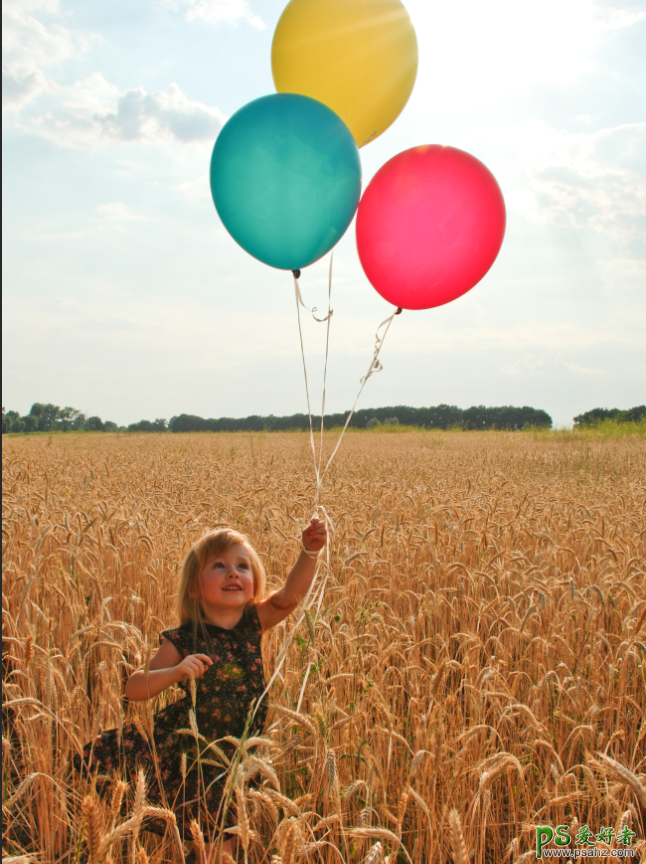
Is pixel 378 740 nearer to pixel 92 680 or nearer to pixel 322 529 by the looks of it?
pixel 322 529

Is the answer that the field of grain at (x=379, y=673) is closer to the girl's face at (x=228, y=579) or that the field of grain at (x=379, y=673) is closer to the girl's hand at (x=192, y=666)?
the girl's hand at (x=192, y=666)

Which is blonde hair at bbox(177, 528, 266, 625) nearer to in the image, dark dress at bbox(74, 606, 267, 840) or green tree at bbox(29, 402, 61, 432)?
dark dress at bbox(74, 606, 267, 840)

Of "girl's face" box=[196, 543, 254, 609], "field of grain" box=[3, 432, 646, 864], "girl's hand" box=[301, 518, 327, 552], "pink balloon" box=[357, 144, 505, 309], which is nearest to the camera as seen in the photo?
"field of grain" box=[3, 432, 646, 864]

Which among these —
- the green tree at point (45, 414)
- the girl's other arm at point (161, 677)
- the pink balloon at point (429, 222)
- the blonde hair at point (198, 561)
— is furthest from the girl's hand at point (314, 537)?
the green tree at point (45, 414)

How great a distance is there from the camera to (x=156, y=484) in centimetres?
791

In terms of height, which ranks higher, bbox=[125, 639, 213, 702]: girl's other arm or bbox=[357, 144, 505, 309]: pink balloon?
bbox=[357, 144, 505, 309]: pink balloon

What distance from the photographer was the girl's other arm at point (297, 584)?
251 centimetres

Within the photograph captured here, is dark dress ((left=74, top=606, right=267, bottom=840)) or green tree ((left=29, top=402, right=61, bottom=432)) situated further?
green tree ((left=29, top=402, right=61, bottom=432))

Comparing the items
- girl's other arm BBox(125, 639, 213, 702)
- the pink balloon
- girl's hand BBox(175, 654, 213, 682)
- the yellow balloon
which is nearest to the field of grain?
girl's other arm BBox(125, 639, 213, 702)

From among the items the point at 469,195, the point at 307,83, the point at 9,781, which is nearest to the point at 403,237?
the point at 469,195

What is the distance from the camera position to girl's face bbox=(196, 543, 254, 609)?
2.35 meters

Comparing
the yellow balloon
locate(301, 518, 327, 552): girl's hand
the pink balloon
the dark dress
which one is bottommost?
the dark dress

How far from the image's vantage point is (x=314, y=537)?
2498 millimetres

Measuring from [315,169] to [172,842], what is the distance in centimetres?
280
